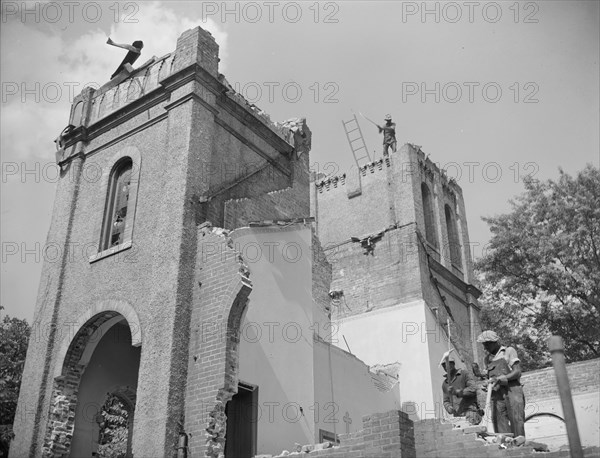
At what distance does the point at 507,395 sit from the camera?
10.6m

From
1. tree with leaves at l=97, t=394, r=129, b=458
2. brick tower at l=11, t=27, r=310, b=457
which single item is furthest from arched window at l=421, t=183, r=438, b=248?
brick tower at l=11, t=27, r=310, b=457

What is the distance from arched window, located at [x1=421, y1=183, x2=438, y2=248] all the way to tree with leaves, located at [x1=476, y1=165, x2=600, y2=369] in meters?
6.69

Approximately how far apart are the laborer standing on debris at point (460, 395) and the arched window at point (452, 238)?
24107 millimetres

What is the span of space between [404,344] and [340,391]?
7.96m

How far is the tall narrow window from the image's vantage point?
15883 mm

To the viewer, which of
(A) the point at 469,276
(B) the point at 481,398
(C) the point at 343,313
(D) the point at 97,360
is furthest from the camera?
(A) the point at 469,276

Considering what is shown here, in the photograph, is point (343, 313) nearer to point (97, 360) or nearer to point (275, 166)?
point (275, 166)

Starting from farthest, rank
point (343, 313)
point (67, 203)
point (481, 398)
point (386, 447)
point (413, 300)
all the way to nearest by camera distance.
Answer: point (343, 313)
point (413, 300)
point (481, 398)
point (67, 203)
point (386, 447)

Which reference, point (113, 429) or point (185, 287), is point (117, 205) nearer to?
point (185, 287)

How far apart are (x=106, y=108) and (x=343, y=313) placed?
53.9 feet

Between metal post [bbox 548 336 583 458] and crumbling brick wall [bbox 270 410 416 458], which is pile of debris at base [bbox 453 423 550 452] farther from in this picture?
metal post [bbox 548 336 583 458]

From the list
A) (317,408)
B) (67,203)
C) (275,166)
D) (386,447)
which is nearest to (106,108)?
(67,203)

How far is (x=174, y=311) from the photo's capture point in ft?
43.5

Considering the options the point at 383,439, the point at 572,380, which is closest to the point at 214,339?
the point at 383,439
